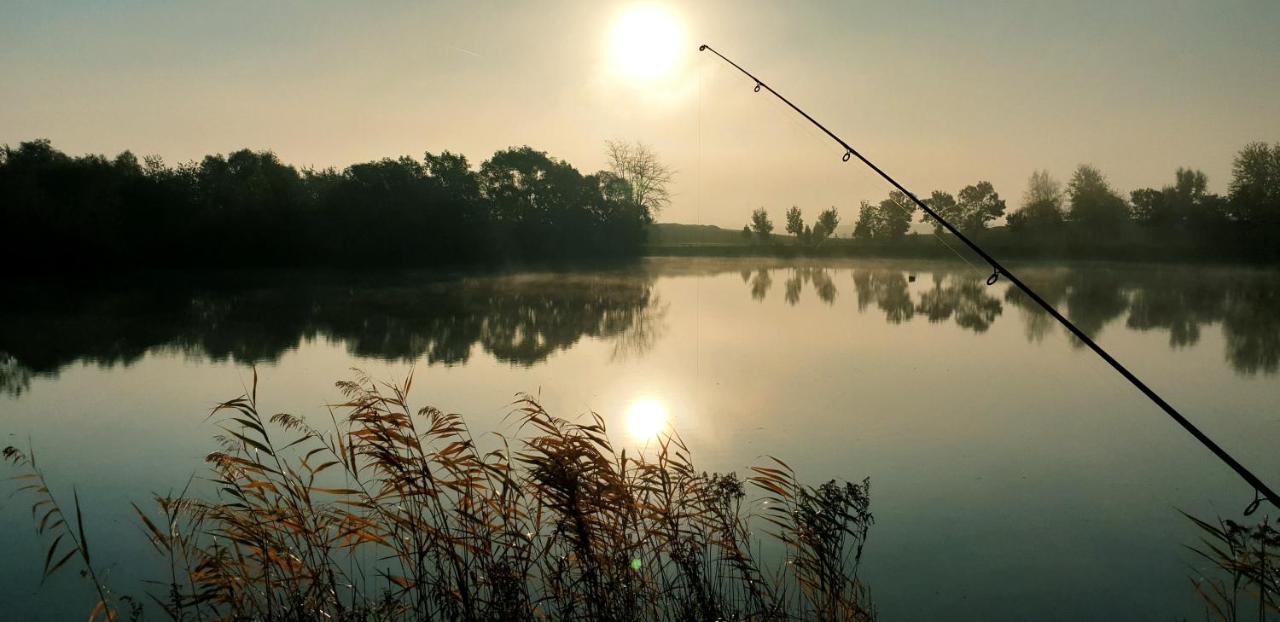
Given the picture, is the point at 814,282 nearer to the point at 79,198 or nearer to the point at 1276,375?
the point at 1276,375

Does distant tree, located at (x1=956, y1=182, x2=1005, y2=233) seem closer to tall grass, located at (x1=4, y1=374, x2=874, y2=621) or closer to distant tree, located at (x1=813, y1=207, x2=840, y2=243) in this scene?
distant tree, located at (x1=813, y1=207, x2=840, y2=243)

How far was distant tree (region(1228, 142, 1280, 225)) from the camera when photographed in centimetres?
4800

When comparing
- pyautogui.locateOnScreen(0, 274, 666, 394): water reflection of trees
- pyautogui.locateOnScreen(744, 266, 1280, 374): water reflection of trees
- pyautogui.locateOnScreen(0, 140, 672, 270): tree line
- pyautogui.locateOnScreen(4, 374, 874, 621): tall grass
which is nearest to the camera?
pyautogui.locateOnScreen(4, 374, 874, 621): tall grass

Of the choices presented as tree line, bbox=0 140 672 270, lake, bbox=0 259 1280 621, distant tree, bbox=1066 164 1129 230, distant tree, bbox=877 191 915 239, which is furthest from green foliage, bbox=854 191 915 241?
Answer: lake, bbox=0 259 1280 621

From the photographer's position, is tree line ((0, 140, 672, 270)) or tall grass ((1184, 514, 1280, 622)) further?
tree line ((0, 140, 672, 270))

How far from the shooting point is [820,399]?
11.9m

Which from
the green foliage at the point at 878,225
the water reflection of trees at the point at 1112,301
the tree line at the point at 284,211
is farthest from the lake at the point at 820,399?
the green foliage at the point at 878,225

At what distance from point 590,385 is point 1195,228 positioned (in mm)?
56625

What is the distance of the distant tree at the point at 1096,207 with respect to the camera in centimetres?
5838

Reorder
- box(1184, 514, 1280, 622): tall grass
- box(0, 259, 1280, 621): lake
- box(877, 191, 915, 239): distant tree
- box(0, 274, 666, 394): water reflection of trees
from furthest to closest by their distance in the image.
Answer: box(877, 191, 915, 239): distant tree → box(0, 274, 666, 394): water reflection of trees → box(0, 259, 1280, 621): lake → box(1184, 514, 1280, 622): tall grass

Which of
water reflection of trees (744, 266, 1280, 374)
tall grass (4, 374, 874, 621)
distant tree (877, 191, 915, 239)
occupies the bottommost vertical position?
water reflection of trees (744, 266, 1280, 374)

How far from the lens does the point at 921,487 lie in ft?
25.5

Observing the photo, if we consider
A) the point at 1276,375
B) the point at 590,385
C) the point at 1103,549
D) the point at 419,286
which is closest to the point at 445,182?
the point at 419,286

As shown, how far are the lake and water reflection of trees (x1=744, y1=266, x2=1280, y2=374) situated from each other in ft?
0.83
